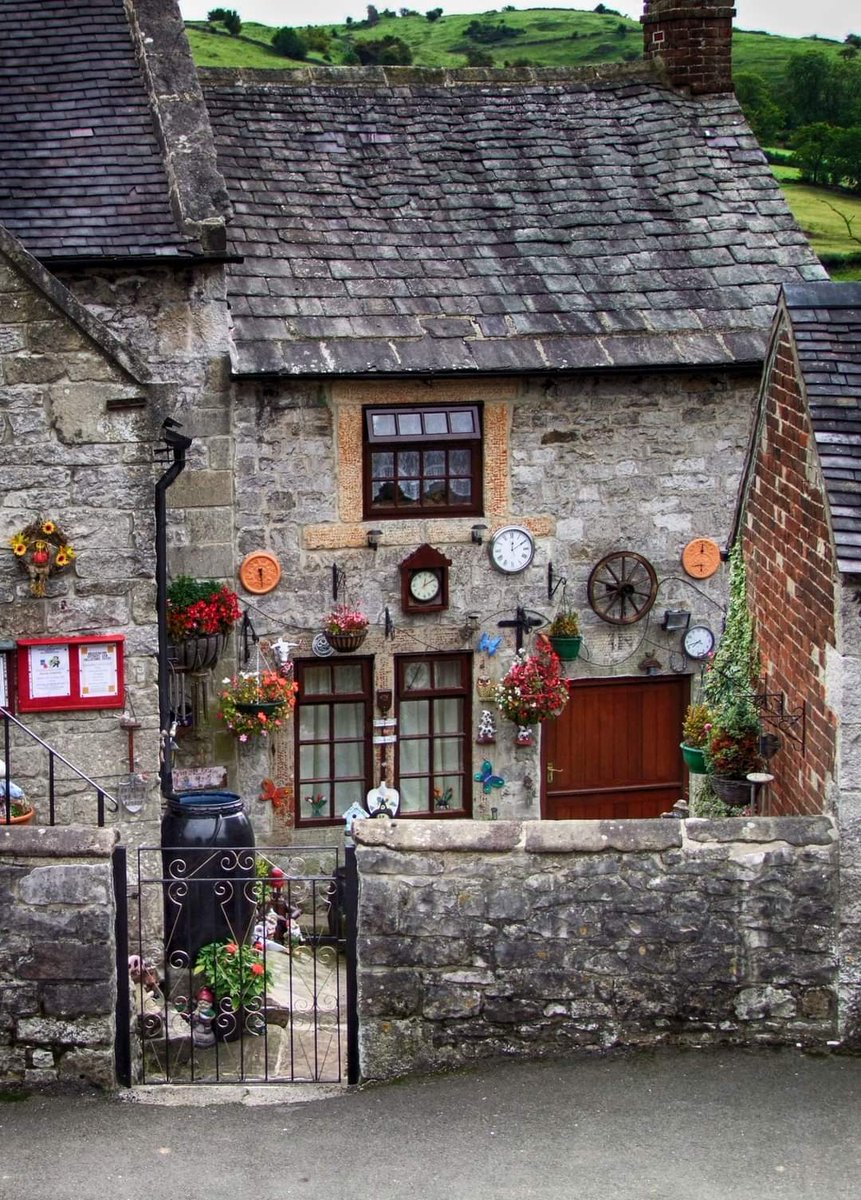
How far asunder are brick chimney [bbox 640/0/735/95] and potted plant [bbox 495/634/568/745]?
21.4ft

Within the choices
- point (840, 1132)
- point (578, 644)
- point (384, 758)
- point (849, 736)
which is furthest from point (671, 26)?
point (840, 1132)

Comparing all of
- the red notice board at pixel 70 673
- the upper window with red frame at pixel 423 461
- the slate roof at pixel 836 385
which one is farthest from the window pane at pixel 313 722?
the slate roof at pixel 836 385

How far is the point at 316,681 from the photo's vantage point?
15.0 m

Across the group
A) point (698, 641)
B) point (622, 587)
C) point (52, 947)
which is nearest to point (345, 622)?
point (622, 587)

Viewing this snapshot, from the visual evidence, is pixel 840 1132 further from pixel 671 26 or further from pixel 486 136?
pixel 671 26

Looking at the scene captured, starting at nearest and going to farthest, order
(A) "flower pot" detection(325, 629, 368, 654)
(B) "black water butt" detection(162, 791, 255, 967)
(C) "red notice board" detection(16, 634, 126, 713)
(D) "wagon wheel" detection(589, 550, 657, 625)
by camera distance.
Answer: (B) "black water butt" detection(162, 791, 255, 967)
(C) "red notice board" detection(16, 634, 126, 713)
(A) "flower pot" detection(325, 629, 368, 654)
(D) "wagon wheel" detection(589, 550, 657, 625)

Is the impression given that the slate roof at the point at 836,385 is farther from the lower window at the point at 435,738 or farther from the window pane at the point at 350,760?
the window pane at the point at 350,760

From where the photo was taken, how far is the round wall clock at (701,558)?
15406 millimetres

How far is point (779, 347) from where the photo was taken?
9.55 m

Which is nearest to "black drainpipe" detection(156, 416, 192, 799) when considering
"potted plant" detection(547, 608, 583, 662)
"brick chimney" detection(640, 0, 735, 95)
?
"potted plant" detection(547, 608, 583, 662)

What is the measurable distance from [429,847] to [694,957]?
1374 millimetres

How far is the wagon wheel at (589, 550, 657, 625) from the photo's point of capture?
1520 centimetres

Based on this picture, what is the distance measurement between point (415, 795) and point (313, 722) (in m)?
1.15

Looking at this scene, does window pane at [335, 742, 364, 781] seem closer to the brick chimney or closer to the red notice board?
the red notice board
